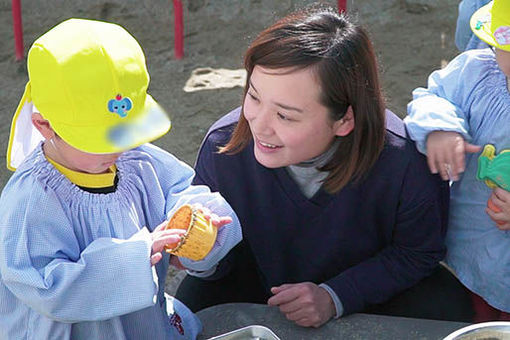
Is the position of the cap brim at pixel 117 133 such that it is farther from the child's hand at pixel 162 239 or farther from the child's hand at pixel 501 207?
the child's hand at pixel 501 207

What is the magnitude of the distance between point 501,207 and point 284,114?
49cm

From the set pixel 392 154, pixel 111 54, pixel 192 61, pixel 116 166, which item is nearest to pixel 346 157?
pixel 392 154

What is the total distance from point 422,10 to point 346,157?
9.65 feet

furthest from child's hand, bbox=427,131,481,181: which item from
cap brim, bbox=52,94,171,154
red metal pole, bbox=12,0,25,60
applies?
red metal pole, bbox=12,0,25,60

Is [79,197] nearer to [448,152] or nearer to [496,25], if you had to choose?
[448,152]

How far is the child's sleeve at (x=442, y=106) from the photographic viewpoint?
178cm

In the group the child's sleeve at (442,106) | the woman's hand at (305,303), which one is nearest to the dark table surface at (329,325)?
the woman's hand at (305,303)

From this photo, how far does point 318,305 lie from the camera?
5.84 feet

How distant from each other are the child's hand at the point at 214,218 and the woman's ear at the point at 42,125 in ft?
0.95

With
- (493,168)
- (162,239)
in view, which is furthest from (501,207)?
(162,239)

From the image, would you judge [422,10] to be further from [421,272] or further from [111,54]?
[111,54]

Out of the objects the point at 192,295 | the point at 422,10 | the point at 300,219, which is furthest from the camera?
the point at 422,10

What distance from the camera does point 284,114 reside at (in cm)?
170

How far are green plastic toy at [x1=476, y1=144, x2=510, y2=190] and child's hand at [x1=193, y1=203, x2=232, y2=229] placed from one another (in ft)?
1.78
